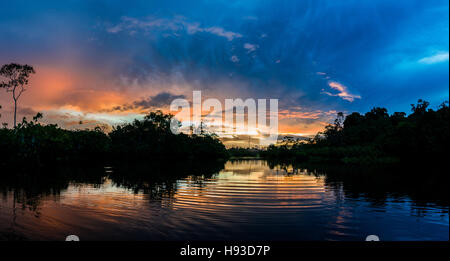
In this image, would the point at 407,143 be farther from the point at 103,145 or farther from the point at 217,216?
the point at 103,145

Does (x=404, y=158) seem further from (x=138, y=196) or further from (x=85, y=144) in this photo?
(x=85, y=144)

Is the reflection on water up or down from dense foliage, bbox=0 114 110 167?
down

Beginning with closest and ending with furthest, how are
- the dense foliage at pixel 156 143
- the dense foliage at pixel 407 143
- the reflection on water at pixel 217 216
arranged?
the reflection on water at pixel 217 216 → the dense foliage at pixel 407 143 → the dense foliage at pixel 156 143

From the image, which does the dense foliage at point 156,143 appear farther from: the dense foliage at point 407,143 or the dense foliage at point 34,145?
the dense foliage at point 407,143

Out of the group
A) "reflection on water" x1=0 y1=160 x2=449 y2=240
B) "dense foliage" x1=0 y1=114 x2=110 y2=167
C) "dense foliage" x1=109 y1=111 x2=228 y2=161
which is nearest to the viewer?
"reflection on water" x1=0 y1=160 x2=449 y2=240

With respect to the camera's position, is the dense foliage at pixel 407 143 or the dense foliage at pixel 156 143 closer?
the dense foliage at pixel 407 143

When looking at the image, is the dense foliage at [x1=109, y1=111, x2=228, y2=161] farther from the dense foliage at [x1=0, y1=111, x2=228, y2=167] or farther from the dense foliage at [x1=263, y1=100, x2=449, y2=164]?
the dense foliage at [x1=263, y1=100, x2=449, y2=164]

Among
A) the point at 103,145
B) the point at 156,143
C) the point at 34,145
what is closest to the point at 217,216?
the point at 34,145

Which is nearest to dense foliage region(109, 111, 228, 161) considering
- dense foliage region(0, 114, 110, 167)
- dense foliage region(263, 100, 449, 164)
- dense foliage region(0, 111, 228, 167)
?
dense foliage region(0, 111, 228, 167)

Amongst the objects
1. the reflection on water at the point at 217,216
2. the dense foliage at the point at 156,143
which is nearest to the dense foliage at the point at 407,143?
the dense foliage at the point at 156,143

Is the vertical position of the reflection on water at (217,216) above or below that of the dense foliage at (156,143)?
below

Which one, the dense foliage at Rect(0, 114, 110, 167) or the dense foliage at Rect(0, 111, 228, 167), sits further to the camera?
the dense foliage at Rect(0, 111, 228, 167)

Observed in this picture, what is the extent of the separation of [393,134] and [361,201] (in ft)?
Result: 173

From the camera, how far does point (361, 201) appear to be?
13.8 meters
